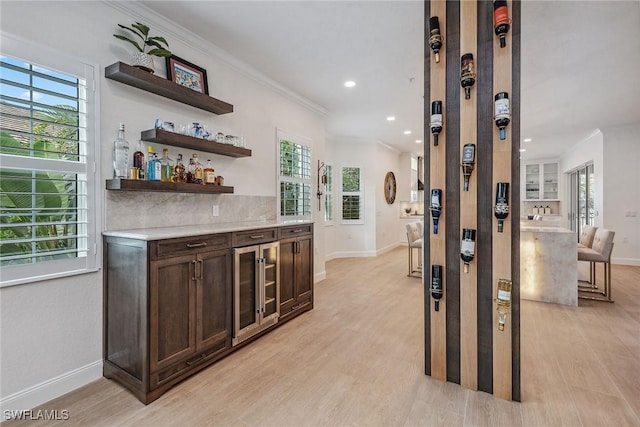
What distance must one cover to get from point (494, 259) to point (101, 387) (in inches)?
109

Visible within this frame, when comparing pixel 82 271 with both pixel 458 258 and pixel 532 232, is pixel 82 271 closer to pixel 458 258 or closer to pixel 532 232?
pixel 458 258

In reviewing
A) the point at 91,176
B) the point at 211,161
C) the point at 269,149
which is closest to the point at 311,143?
the point at 269,149

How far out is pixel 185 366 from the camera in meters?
2.19

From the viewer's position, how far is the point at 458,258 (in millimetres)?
2092

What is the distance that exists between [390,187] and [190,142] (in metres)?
6.41

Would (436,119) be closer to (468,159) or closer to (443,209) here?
(468,159)

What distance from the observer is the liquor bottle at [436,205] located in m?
2.10

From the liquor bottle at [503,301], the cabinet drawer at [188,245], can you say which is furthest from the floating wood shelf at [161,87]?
the liquor bottle at [503,301]

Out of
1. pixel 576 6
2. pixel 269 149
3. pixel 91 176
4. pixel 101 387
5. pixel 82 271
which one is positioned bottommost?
pixel 101 387

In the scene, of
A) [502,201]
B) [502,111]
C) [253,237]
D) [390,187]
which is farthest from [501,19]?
[390,187]

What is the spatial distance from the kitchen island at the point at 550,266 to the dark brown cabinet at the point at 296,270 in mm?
2757

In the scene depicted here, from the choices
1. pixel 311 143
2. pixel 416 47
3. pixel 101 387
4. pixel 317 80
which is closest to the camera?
pixel 101 387

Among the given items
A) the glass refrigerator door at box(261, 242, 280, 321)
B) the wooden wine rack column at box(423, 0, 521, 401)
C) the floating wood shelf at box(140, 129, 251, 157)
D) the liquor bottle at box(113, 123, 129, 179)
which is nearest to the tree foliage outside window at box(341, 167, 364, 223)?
the floating wood shelf at box(140, 129, 251, 157)

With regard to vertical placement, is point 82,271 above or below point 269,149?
below
